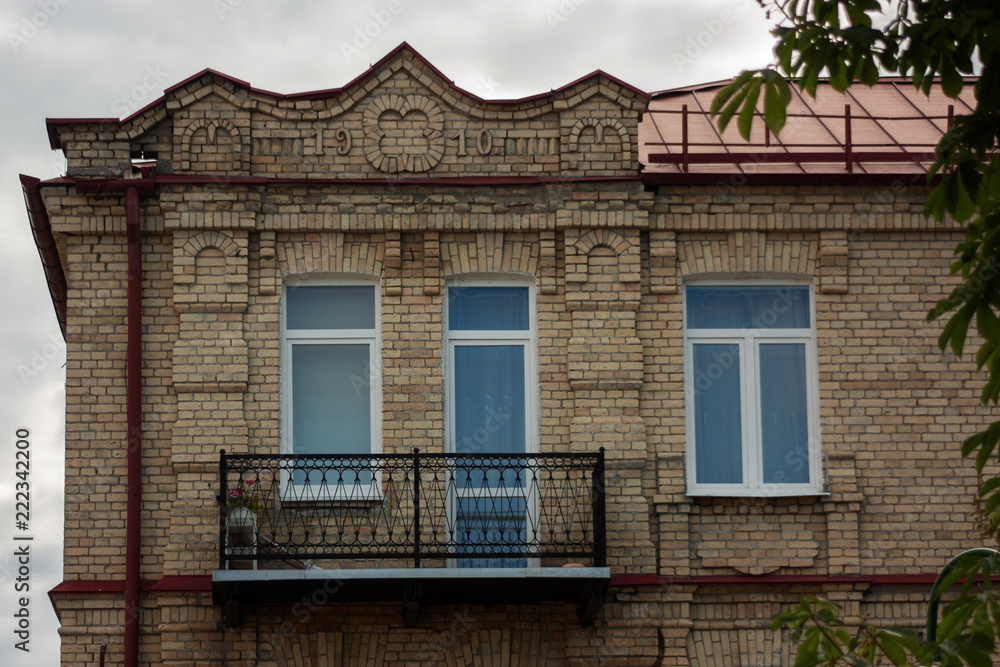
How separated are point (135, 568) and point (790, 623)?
662 cm

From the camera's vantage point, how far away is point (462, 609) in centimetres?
1027

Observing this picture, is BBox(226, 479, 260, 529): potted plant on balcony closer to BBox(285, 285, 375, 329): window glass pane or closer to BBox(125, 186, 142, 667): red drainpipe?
BBox(125, 186, 142, 667): red drainpipe

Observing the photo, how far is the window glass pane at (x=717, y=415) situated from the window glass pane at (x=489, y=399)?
1.42 m

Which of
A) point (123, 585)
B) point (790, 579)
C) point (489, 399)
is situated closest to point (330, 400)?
point (489, 399)

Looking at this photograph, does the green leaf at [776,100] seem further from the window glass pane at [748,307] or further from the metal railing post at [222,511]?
the window glass pane at [748,307]

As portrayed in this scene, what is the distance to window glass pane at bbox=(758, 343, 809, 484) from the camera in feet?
35.3

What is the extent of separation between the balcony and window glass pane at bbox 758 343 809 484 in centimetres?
156

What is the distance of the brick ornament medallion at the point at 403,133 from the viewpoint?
10898mm

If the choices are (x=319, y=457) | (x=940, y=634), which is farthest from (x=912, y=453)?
(x=940, y=634)

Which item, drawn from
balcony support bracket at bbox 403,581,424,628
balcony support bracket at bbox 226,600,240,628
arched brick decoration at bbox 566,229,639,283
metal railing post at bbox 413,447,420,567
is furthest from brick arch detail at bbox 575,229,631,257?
balcony support bracket at bbox 226,600,240,628

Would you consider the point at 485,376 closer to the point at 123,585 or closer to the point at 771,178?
the point at 771,178

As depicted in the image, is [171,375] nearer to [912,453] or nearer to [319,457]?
[319,457]

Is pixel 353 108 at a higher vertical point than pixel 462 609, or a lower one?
higher

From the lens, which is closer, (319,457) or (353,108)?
(319,457)
